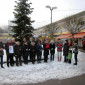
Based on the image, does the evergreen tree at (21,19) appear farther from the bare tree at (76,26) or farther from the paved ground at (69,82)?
the bare tree at (76,26)

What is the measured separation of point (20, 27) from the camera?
1121 cm

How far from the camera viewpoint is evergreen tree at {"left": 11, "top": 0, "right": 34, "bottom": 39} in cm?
1114

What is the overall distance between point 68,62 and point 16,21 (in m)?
6.19

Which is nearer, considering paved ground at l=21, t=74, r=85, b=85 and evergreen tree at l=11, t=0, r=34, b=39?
paved ground at l=21, t=74, r=85, b=85

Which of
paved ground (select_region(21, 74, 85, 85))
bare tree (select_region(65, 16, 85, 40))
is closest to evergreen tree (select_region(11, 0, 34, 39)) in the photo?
paved ground (select_region(21, 74, 85, 85))

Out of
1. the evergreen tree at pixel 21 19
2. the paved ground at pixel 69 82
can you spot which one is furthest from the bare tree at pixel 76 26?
the paved ground at pixel 69 82

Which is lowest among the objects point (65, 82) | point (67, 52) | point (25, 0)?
point (65, 82)

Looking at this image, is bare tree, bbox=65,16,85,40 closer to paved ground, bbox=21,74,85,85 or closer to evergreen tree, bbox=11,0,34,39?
evergreen tree, bbox=11,0,34,39

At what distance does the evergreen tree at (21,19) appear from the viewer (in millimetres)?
11141

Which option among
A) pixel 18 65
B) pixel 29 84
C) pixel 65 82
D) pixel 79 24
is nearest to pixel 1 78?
pixel 29 84

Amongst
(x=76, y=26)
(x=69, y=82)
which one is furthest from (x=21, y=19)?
(x=76, y=26)

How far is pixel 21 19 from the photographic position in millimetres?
11352

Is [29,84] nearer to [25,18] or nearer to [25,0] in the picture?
[25,18]

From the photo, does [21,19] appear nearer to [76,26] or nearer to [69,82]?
[69,82]
